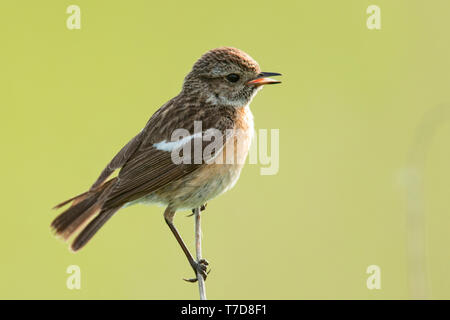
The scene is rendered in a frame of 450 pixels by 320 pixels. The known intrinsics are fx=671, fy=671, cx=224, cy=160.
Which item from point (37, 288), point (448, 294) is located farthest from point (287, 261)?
point (37, 288)

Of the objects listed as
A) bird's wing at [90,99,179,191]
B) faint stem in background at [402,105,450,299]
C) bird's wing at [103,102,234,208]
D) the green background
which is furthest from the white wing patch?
the green background

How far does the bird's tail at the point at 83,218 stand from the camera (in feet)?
15.4

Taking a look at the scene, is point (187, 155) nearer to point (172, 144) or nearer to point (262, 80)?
point (172, 144)

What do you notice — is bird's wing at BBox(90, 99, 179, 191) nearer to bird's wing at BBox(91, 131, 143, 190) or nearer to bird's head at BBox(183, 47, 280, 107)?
bird's wing at BBox(91, 131, 143, 190)

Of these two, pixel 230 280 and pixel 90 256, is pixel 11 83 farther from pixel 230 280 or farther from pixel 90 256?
pixel 230 280

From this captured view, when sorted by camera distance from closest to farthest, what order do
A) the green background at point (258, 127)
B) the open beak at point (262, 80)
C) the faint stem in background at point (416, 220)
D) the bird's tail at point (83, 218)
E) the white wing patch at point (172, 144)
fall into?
the faint stem in background at point (416, 220) < the bird's tail at point (83, 218) < the white wing patch at point (172, 144) < the open beak at point (262, 80) < the green background at point (258, 127)

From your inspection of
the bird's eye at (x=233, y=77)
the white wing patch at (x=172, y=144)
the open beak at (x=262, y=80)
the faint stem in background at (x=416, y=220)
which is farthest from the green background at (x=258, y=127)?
the white wing patch at (x=172, y=144)

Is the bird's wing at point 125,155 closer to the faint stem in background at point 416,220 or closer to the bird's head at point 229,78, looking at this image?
the bird's head at point 229,78

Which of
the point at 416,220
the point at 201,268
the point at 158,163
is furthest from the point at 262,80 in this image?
the point at 416,220

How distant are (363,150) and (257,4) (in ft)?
11.6

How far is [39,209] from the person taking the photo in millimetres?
8070

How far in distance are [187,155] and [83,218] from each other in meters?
0.89

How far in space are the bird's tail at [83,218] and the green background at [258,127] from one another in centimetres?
253

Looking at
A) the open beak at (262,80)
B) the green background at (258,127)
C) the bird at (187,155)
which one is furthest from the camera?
the green background at (258,127)
